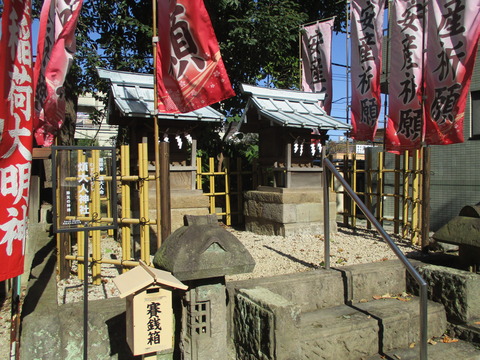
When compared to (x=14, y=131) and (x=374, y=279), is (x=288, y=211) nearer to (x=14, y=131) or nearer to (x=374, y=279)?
(x=374, y=279)

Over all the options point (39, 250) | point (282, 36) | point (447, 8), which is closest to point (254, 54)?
point (282, 36)

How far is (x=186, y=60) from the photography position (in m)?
4.65

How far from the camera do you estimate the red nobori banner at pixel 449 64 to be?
568cm

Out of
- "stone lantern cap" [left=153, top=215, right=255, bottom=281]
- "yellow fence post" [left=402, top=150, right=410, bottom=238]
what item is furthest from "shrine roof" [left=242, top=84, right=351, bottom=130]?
"stone lantern cap" [left=153, top=215, right=255, bottom=281]

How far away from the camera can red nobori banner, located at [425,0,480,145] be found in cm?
568

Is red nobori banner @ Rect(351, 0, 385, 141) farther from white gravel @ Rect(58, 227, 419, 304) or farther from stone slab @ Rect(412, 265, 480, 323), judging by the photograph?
stone slab @ Rect(412, 265, 480, 323)

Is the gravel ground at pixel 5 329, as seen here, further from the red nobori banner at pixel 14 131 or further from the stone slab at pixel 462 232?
the stone slab at pixel 462 232

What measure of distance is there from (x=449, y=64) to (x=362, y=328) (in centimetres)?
425

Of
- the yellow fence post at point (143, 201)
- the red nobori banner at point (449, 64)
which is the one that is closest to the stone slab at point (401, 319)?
the yellow fence post at point (143, 201)

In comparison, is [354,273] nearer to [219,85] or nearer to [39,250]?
[219,85]

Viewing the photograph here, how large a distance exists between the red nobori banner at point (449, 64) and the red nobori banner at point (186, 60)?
138 inches

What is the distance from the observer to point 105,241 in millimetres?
7320

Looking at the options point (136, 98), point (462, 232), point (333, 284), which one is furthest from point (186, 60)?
point (462, 232)

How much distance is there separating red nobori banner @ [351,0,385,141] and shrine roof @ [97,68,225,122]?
3.17 m
